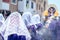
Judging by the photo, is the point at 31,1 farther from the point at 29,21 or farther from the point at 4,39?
the point at 4,39

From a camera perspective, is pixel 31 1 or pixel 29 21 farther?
pixel 31 1

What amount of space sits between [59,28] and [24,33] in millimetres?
807

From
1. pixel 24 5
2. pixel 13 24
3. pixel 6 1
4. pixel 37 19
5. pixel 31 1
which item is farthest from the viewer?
pixel 31 1

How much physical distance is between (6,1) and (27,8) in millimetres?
4737

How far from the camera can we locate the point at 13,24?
5332mm

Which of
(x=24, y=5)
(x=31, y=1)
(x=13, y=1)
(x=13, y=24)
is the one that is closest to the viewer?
(x=13, y=24)

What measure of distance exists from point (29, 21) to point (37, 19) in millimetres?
958

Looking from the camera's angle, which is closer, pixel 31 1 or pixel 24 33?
pixel 24 33

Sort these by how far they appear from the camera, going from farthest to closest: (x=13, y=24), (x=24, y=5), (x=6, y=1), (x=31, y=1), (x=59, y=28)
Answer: (x=31, y=1)
(x=24, y=5)
(x=6, y=1)
(x=13, y=24)
(x=59, y=28)

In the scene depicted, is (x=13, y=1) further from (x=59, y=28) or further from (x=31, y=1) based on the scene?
(x=59, y=28)

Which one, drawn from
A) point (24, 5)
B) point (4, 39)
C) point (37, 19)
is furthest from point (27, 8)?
point (4, 39)

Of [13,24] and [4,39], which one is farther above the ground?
[13,24]

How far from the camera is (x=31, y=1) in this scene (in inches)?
1113

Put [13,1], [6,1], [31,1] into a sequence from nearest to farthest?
1. [6,1]
2. [13,1]
3. [31,1]
